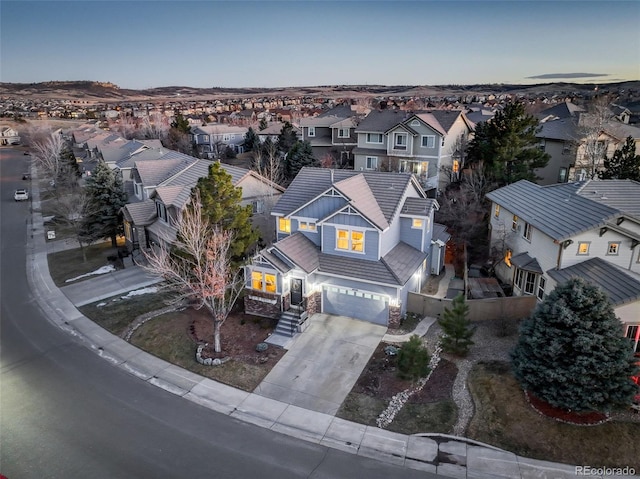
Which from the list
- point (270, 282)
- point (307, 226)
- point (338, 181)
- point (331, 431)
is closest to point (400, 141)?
point (338, 181)

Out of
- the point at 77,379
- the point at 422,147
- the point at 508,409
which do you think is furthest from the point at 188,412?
the point at 422,147

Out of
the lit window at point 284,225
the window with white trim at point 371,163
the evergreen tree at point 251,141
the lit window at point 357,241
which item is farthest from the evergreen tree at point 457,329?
the evergreen tree at point 251,141

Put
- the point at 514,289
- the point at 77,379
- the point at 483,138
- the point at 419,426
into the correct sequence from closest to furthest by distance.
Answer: the point at 419,426 → the point at 77,379 → the point at 514,289 → the point at 483,138

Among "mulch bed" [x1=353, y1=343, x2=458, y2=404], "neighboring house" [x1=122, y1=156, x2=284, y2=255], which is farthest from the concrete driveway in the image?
"neighboring house" [x1=122, y1=156, x2=284, y2=255]

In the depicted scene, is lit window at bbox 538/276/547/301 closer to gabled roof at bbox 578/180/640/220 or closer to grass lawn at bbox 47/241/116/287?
gabled roof at bbox 578/180/640/220

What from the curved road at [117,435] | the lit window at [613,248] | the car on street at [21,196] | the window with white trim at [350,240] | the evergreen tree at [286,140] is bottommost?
the curved road at [117,435]

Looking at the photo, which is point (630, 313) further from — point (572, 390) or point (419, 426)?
point (419, 426)

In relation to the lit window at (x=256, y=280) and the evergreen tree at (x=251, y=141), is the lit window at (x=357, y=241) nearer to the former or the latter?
the lit window at (x=256, y=280)
